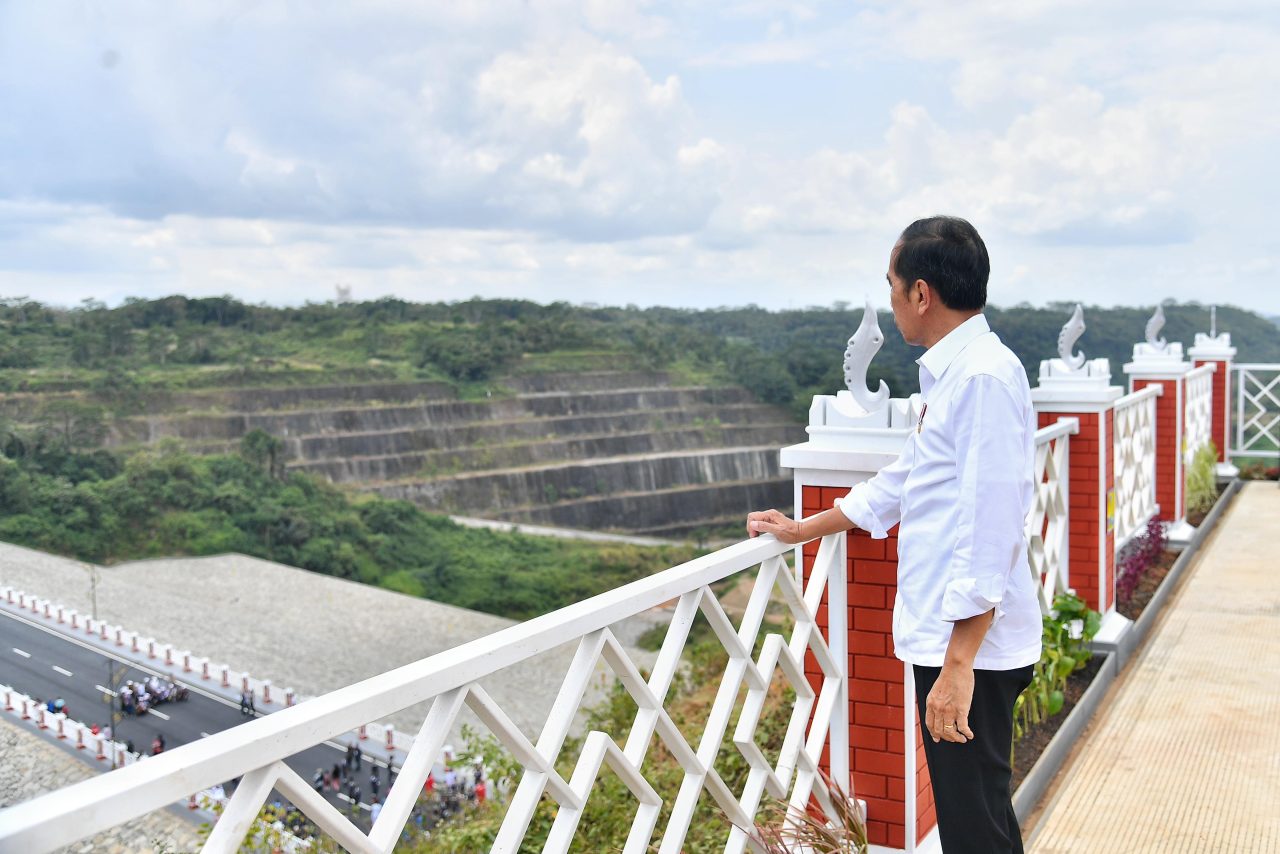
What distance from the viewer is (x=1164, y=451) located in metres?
5.23

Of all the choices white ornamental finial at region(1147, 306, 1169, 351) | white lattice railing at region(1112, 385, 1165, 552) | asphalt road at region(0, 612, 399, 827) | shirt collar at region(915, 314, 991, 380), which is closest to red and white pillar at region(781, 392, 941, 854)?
shirt collar at region(915, 314, 991, 380)

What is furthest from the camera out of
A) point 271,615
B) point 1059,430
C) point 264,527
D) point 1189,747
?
point 264,527

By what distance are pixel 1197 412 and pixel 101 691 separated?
32.4 meters

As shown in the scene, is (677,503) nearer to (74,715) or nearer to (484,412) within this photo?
(484,412)

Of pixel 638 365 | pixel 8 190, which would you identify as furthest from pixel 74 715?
pixel 8 190

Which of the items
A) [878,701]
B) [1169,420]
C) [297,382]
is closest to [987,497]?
[878,701]

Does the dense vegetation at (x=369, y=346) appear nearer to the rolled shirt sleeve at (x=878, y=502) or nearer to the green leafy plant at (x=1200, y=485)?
the green leafy plant at (x=1200, y=485)

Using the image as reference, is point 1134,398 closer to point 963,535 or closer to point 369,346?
point 963,535

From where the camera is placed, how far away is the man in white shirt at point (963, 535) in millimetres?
1228

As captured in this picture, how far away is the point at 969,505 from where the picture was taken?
122 centimetres

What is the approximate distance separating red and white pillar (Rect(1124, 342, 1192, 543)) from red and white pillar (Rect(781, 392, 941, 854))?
3706 millimetres

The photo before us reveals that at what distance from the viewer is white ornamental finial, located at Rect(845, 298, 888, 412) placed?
181 centimetres

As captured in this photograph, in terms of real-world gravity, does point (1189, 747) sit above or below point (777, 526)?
below

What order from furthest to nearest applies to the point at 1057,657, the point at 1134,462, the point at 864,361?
the point at 1134,462, the point at 1057,657, the point at 864,361
